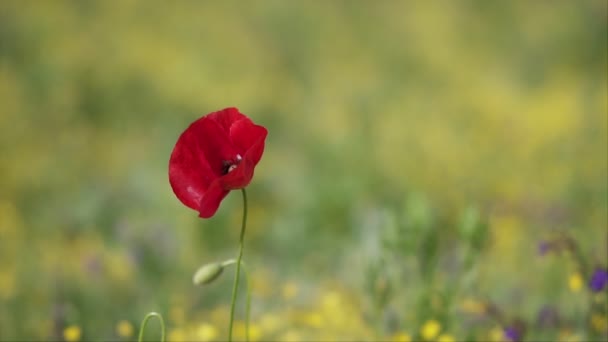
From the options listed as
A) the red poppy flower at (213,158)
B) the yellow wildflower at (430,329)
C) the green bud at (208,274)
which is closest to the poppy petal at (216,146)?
the red poppy flower at (213,158)

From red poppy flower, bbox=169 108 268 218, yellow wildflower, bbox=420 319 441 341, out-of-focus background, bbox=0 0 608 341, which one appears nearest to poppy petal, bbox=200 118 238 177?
red poppy flower, bbox=169 108 268 218

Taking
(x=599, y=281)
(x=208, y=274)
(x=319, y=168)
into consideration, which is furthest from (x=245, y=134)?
(x=319, y=168)

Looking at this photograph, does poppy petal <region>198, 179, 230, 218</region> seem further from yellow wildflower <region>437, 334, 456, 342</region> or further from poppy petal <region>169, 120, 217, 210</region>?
yellow wildflower <region>437, 334, 456, 342</region>

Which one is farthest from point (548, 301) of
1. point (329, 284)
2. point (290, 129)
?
point (290, 129)

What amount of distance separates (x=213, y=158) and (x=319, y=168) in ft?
9.65

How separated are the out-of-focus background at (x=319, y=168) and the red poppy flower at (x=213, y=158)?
2.63 feet

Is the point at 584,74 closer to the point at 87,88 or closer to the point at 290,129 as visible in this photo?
the point at 290,129

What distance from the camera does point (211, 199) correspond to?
1.17 metres

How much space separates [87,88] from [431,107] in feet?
7.66

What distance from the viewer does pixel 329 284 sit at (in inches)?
115

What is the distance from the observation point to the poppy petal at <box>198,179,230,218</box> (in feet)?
3.80

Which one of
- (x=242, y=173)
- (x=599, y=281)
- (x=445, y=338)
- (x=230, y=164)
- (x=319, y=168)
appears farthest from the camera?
(x=319, y=168)

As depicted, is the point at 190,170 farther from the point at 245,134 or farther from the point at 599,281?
the point at 599,281

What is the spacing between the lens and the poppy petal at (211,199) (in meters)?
1.16
